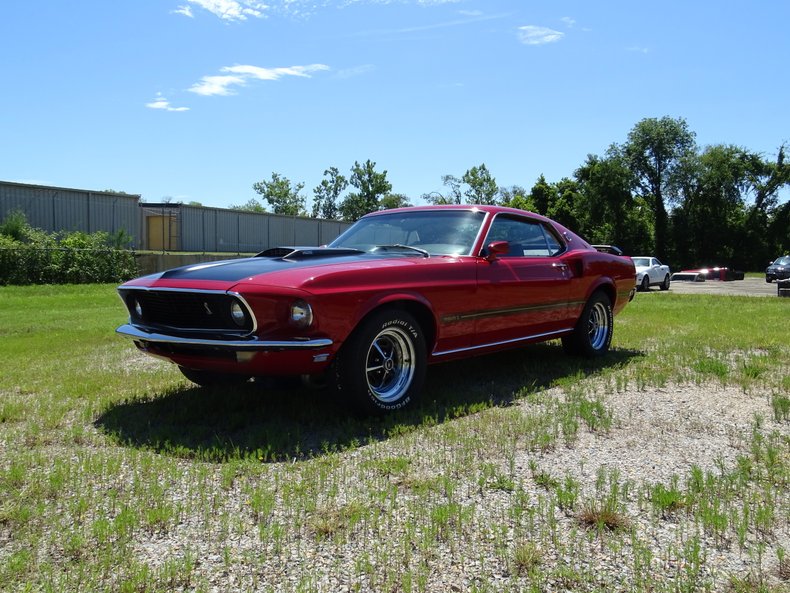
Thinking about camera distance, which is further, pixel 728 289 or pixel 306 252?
pixel 728 289

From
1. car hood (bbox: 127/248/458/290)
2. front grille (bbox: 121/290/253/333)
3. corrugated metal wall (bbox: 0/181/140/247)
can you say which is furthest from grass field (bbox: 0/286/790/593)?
corrugated metal wall (bbox: 0/181/140/247)

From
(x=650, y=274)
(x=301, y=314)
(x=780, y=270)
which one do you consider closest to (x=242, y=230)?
(x=650, y=274)

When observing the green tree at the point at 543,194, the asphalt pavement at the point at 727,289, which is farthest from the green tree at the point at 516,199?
the asphalt pavement at the point at 727,289

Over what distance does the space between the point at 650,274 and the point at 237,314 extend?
79.0 feet

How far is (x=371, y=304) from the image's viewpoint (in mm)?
4426

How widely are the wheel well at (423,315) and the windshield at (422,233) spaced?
1.97 feet

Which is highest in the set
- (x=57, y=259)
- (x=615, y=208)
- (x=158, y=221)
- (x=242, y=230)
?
(x=615, y=208)

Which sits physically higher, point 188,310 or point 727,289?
point 188,310

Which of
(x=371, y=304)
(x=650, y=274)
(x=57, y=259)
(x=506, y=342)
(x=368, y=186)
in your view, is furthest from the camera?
(x=368, y=186)

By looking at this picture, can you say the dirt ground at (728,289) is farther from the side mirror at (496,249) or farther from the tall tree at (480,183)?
the tall tree at (480,183)

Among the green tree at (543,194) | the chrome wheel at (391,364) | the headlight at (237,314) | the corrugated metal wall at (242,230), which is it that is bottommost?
the chrome wheel at (391,364)

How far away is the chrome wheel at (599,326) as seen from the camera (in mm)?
7230

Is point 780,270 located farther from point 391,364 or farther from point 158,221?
point 391,364

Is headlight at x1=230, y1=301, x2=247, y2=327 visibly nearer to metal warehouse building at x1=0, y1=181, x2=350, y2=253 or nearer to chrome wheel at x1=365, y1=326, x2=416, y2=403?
chrome wheel at x1=365, y1=326, x2=416, y2=403
